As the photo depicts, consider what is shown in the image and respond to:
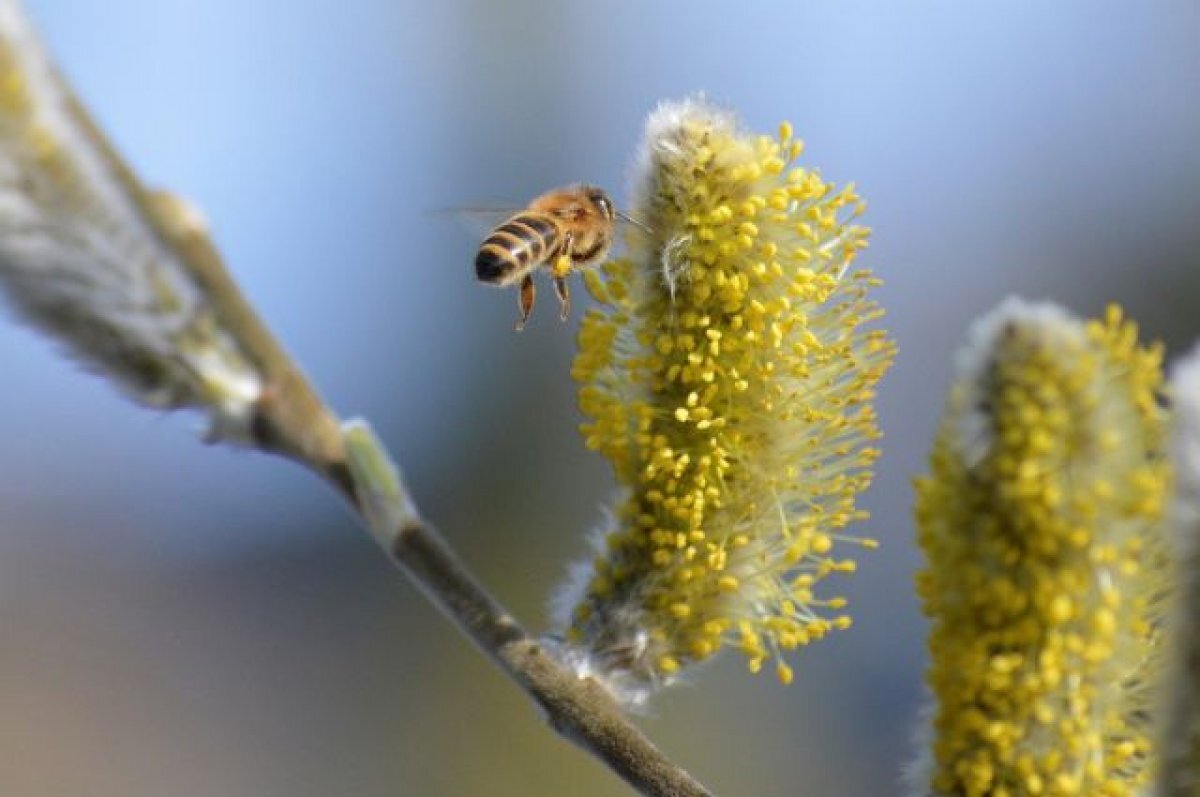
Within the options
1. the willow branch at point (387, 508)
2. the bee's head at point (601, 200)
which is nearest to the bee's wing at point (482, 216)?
the bee's head at point (601, 200)

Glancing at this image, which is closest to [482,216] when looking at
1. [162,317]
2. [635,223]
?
[635,223]

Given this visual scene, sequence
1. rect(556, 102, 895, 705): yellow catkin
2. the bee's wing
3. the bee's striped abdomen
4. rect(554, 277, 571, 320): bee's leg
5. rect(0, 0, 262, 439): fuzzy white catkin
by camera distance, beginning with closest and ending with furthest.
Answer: rect(0, 0, 262, 439): fuzzy white catkin < rect(556, 102, 895, 705): yellow catkin < the bee's striped abdomen < rect(554, 277, 571, 320): bee's leg < the bee's wing

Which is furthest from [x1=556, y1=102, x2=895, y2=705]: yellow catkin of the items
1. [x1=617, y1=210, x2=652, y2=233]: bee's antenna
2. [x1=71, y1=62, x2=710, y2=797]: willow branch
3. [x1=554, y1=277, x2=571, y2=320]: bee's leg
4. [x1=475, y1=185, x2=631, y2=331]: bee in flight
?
[x1=554, y1=277, x2=571, y2=320]: bee's leg

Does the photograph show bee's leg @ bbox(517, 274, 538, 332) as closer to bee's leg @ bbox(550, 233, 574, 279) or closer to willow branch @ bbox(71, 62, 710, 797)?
bee's leg @ bbox(550, 233, 574, 279)

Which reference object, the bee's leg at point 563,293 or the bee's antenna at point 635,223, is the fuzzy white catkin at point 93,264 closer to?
the bee's antenna at point 635,223

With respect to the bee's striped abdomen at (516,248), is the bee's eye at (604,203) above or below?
above

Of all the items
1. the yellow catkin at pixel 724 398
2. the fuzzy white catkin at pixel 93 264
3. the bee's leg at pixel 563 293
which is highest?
the bee's leg at pixel 563 293

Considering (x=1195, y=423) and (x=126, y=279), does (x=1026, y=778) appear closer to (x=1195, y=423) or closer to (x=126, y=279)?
(x=1195, y=423)
